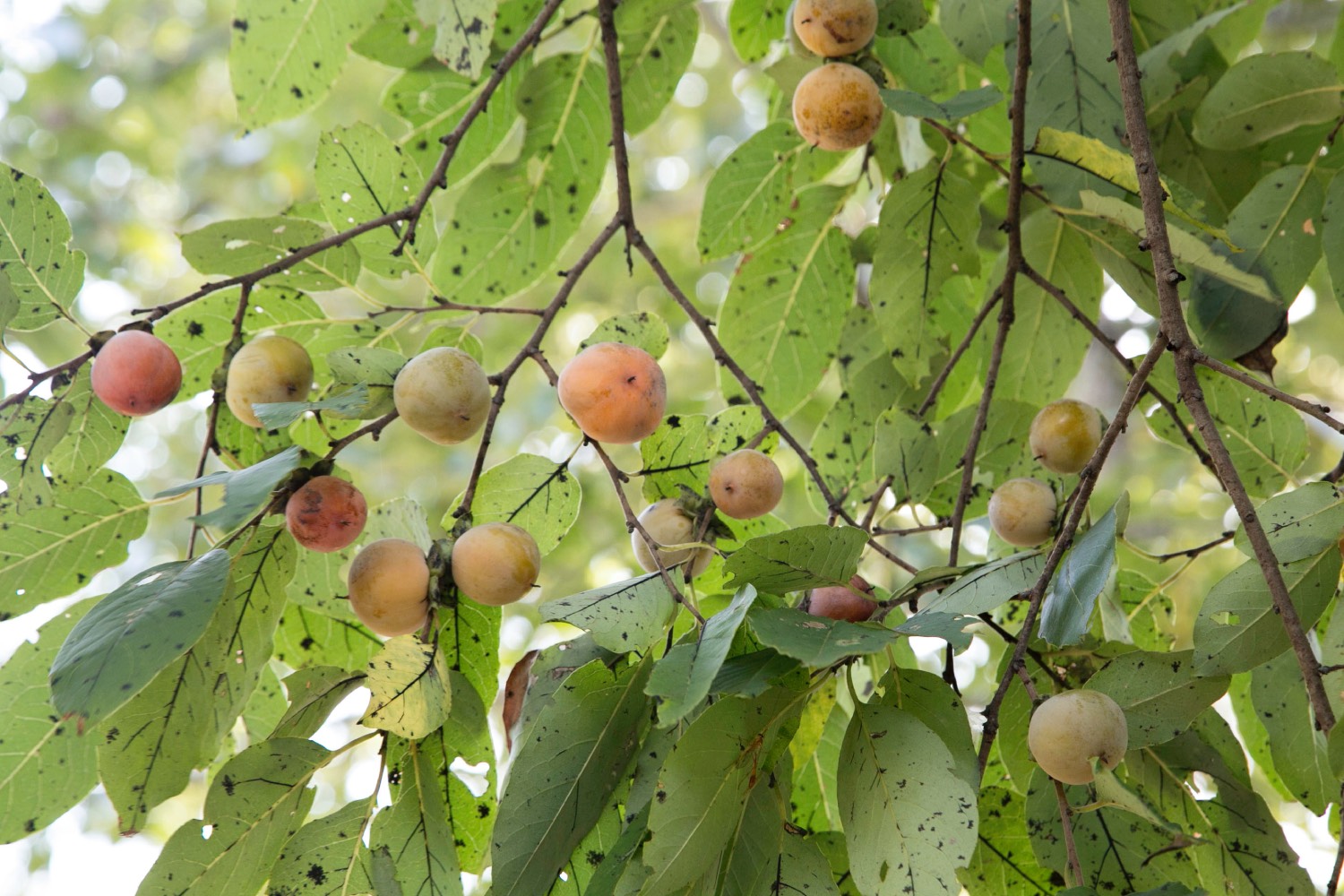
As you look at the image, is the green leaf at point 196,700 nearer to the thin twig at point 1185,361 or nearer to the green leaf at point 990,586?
the green leaf at point 990,586

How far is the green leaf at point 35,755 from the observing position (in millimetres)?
969

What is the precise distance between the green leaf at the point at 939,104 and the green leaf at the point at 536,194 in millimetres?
590

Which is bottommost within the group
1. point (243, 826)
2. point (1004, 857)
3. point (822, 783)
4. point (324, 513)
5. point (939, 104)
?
point (822, 783)

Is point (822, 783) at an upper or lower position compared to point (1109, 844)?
lower

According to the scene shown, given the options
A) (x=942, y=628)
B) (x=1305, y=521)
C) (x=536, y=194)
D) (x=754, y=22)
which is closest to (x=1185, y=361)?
(x=1305, y=521)

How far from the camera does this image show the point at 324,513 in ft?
2.88

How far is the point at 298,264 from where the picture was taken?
1.12 m

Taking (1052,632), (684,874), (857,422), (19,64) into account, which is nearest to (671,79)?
(857,422)

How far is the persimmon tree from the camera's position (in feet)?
2.56

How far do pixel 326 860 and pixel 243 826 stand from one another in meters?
0.07

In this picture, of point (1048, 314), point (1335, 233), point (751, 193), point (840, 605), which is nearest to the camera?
point (840, 605)

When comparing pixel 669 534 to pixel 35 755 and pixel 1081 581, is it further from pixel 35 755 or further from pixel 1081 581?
pixel 35 755

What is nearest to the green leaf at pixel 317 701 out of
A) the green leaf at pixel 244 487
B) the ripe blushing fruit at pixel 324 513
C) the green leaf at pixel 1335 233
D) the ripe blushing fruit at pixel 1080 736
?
the ripe blushing fruit at pixel 324 513

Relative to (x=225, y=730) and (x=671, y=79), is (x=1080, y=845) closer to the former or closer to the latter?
(x=225, y=730)
